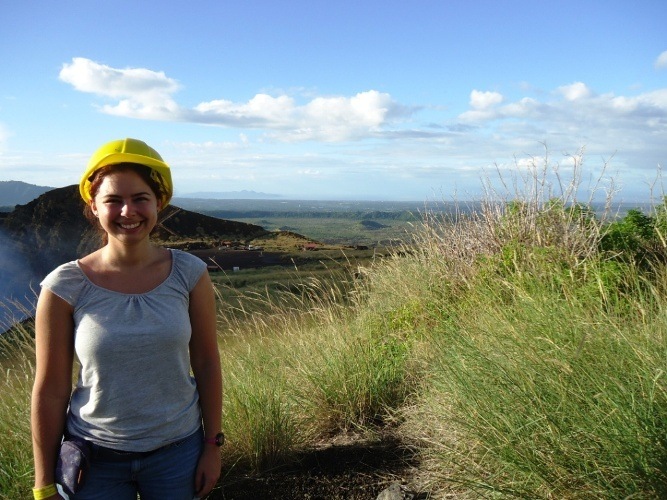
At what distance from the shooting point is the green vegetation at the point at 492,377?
2.44 meters

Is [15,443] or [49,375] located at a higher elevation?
[49,375]

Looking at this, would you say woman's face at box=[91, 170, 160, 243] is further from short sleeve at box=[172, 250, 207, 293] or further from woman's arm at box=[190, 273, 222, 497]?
woman's arm at box=[190, 273, 222, 497]

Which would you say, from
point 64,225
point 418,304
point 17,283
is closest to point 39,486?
point 418,304

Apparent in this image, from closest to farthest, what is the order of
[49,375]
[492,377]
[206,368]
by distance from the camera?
1. [49,375]
2. [206,368]
3. [492,377]

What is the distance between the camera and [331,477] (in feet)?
11.2

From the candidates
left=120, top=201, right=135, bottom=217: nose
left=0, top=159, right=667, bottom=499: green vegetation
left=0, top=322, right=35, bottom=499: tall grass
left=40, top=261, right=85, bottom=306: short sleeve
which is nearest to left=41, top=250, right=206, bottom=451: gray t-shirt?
left=40, top=261, right=85, bottom=306: short sleeve

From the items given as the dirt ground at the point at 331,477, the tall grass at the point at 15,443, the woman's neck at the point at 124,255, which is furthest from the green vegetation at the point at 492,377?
the woman's neck at the point at 124,255

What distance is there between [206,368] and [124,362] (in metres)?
0.37

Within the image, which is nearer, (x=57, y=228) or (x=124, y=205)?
(x=124, y=205)

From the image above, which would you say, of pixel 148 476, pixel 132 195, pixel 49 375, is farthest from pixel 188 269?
pixel 148 476

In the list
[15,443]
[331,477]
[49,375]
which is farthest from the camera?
[331,477]

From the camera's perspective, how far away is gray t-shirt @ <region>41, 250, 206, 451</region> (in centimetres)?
202

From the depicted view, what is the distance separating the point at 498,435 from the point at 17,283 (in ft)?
33.9

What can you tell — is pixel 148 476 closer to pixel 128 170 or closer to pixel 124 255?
pixel 124 255
